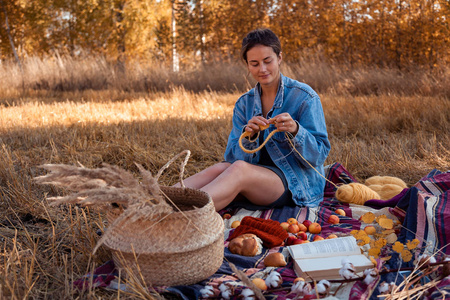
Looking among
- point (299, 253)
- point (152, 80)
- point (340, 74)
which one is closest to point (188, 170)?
point (299, 253)

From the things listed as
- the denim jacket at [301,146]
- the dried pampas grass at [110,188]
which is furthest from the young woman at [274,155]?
the dried pampas grass at [110,188]

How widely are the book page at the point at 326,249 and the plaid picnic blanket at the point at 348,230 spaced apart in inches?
3.9

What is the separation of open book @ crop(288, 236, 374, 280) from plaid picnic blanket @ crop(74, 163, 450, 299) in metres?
0.08

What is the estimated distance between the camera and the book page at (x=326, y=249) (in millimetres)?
2041

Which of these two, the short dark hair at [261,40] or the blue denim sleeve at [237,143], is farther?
the blue denim sleeve at [237,143]

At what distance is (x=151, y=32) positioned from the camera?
49.3 feet

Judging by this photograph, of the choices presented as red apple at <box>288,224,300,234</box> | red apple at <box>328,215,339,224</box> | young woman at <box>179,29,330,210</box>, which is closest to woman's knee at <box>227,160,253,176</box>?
young woman at <box>179,29,330,210</box>

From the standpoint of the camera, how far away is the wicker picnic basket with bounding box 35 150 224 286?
5.45ft

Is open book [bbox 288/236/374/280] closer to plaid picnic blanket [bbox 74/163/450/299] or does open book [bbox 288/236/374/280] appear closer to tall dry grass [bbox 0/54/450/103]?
plaid picnic blanket [bbox 74/163/450/299]

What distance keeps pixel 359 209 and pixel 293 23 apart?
942 centimetres

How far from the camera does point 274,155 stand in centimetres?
297

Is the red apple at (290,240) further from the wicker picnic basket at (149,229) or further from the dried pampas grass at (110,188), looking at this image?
the dried pampas grass at (110,188)

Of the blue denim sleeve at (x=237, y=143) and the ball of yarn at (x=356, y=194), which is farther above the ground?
the blue denim sleeve at (x=237, y=143)

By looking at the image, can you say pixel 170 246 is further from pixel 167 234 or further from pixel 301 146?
pixel 301 146
